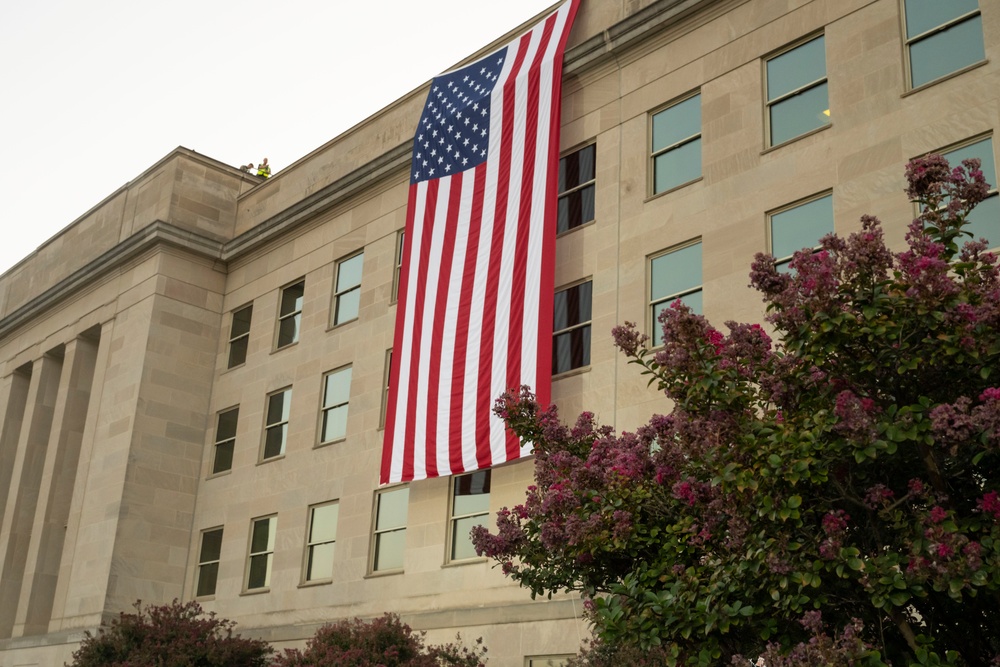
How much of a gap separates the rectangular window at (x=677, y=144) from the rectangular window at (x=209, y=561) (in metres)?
16.9

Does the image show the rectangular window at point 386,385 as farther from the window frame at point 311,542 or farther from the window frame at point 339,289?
the window frame at point 311,542

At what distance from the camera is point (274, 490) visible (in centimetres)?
3081

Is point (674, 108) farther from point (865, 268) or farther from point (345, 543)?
point (865, 268)

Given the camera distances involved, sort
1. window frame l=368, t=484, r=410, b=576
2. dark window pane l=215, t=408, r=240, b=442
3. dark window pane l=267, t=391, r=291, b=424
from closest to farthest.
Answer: window frame l=368, t=484, r=410, b=576
dark window pane l=267, t=391, r=291, b=424
dark window pane l=215, t=408, r=240, b=442

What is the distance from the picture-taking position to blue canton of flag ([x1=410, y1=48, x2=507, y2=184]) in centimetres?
2652

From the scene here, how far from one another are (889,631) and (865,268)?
3218 millimetres

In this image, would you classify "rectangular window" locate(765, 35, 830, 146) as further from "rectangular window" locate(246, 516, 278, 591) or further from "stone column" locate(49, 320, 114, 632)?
"stone column" locate(49, 320, 114, 632)

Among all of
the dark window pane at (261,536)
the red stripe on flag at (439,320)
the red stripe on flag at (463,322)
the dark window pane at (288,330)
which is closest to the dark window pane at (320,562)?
the dark window pane at (261,536)

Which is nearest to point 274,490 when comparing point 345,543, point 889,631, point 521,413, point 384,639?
point 345,543

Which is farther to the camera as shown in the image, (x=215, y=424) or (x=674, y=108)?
(x=215, y=424)

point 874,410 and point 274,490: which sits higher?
point 274,490

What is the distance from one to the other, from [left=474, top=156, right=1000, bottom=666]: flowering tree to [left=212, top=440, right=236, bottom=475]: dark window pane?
2417 centimetres

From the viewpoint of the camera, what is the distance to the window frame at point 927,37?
1917 centimetres

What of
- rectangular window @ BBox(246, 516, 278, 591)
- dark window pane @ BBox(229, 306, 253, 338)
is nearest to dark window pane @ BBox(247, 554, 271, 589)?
rectangular window @ BBox(246, 516, 278, 591)
